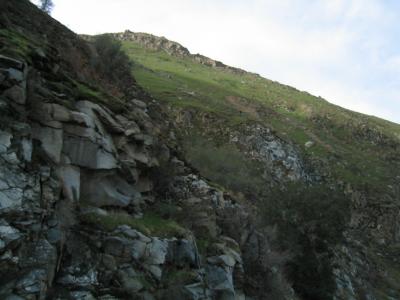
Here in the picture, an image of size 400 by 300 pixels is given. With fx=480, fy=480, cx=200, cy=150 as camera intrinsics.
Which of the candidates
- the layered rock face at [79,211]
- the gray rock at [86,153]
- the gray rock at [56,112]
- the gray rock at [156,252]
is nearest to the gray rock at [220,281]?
the layered rock face at [79,211]

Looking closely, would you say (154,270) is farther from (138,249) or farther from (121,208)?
(121,208)

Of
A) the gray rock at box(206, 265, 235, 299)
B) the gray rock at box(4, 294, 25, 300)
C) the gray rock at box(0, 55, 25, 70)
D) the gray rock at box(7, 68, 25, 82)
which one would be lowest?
the gray rock at box(206, 265, 235, 299)

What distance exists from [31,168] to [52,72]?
475 cm

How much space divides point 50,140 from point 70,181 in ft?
3.94

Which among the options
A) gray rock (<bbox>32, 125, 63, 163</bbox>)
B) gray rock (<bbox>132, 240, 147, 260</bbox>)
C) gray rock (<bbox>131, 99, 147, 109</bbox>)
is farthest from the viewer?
gray rock (<bbox>131, 99, 147, 109</bbox>)

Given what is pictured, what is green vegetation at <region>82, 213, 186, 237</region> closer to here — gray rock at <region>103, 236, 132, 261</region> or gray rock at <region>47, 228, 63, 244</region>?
gray rock at <region>103, 236, 132, 261</region>

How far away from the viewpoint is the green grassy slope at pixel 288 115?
5116cm

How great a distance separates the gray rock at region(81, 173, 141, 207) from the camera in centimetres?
1360

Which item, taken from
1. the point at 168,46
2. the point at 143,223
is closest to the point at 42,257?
the point at 143,223

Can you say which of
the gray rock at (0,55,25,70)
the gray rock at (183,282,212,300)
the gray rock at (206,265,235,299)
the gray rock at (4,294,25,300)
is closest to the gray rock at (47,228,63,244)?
the gray rock at (4,294,25,300)

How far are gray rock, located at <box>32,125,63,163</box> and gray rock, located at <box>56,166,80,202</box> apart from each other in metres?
0.38

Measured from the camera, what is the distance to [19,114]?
1172cm

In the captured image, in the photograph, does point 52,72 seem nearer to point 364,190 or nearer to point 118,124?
point 118,124

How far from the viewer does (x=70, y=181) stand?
12.7 m
